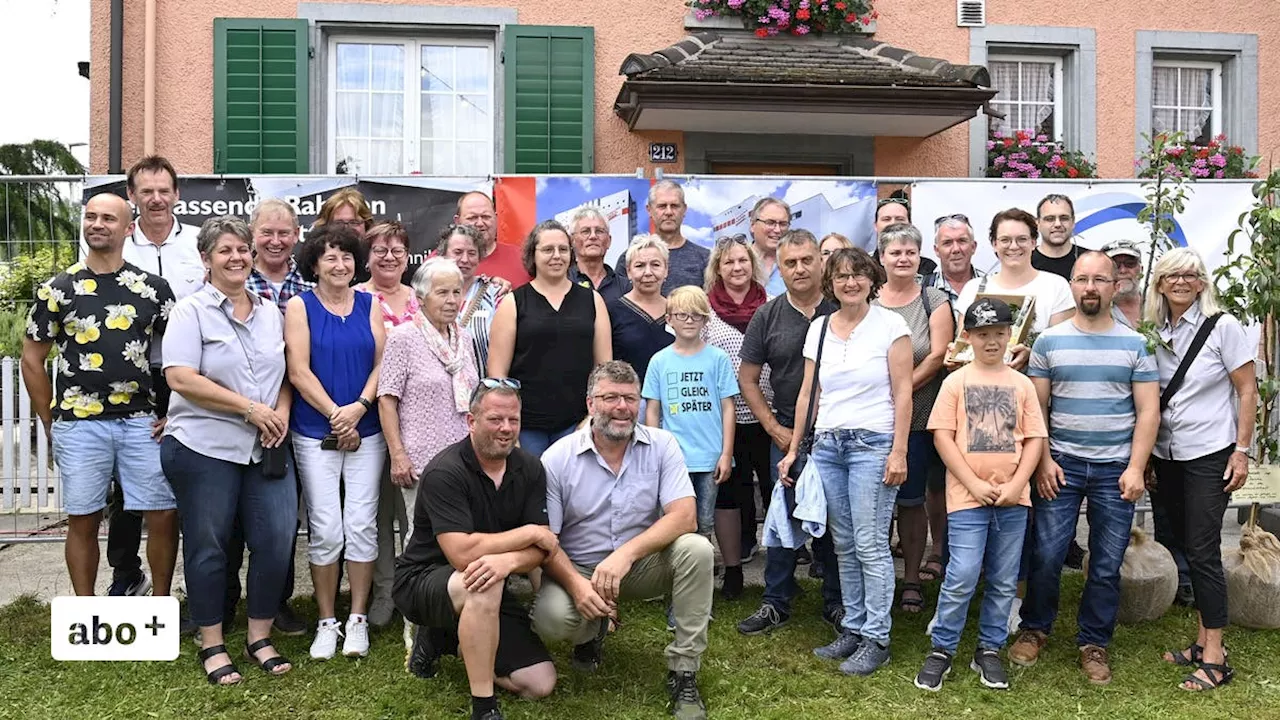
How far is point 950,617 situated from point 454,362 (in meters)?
2.31

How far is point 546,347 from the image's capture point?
14.8 feet

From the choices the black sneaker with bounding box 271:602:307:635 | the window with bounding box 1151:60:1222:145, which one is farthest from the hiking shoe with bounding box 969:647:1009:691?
the window with bounding box 1151:60:1222:145

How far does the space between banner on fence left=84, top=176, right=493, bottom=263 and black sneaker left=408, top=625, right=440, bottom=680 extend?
2896mm

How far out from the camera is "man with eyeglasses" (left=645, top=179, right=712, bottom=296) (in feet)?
18.5

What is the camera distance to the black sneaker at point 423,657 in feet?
13.3

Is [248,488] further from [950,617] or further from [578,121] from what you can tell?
[578,121]

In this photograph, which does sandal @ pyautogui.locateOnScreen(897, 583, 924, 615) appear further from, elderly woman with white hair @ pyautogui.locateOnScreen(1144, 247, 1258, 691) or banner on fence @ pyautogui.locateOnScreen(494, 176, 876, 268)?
banner on fence @ pyautogui.locateOnScreen(494, 176, 876, 268)

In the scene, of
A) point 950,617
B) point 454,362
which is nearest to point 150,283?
point 454,362

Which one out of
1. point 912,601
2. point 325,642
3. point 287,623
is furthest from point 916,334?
point 287,623

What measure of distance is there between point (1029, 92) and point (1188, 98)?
5.04 ft

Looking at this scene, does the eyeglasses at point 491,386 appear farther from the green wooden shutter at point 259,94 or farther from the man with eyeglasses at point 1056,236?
the green wooden shutter at point 259,94

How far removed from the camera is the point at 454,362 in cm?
436

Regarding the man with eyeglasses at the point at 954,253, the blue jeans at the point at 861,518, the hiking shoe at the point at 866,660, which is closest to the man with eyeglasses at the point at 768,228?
the man with eyeglasses at the point at 954,253

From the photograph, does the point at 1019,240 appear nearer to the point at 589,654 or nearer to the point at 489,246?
the point at 589,654
